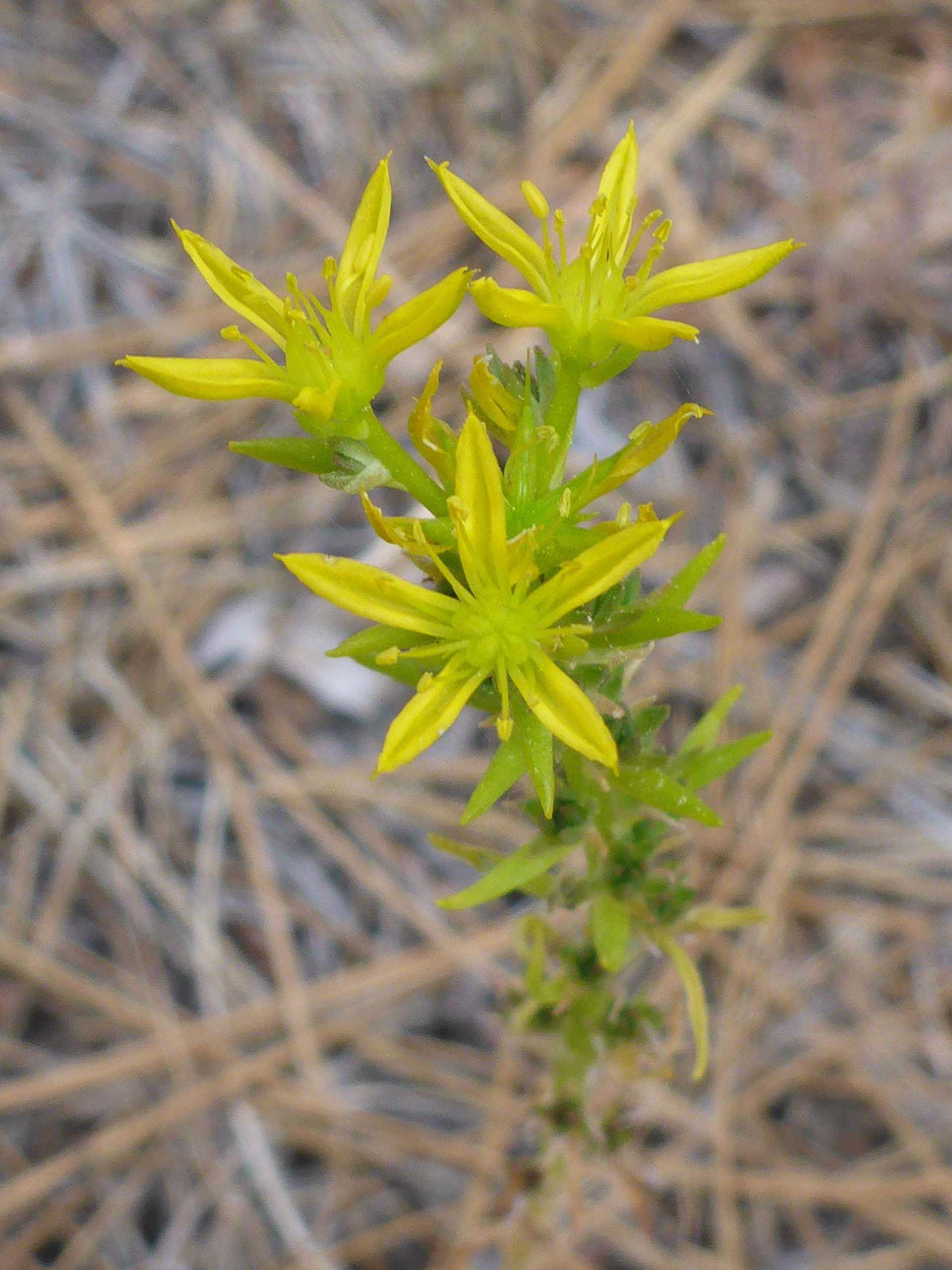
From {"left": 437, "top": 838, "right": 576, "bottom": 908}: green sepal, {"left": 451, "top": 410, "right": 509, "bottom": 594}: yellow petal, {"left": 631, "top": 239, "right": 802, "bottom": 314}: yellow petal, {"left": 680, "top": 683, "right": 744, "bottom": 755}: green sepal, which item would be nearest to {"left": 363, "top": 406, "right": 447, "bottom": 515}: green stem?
{"left": 451, "top": 410, "right": 509, "bottom": 594}: yellow petal

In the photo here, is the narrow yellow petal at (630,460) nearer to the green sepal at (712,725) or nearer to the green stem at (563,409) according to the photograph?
the green stem at (563,409)

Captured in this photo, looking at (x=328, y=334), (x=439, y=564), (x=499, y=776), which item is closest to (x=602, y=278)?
(x=328, y=334)

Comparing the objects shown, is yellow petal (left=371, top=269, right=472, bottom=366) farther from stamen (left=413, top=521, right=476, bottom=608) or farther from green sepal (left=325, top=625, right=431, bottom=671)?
green sepal (left=325, top=625, right=431, bottom=671)

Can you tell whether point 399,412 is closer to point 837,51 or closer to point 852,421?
point 852,421

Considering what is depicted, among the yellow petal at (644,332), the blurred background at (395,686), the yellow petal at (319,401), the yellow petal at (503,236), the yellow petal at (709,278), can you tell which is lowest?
the blurred background at (395,686)

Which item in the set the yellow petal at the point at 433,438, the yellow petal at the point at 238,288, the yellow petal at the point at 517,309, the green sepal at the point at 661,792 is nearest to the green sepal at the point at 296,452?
the yellow petal at the point at 433,438

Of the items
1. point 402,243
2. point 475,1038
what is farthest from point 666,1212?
point 402,243
